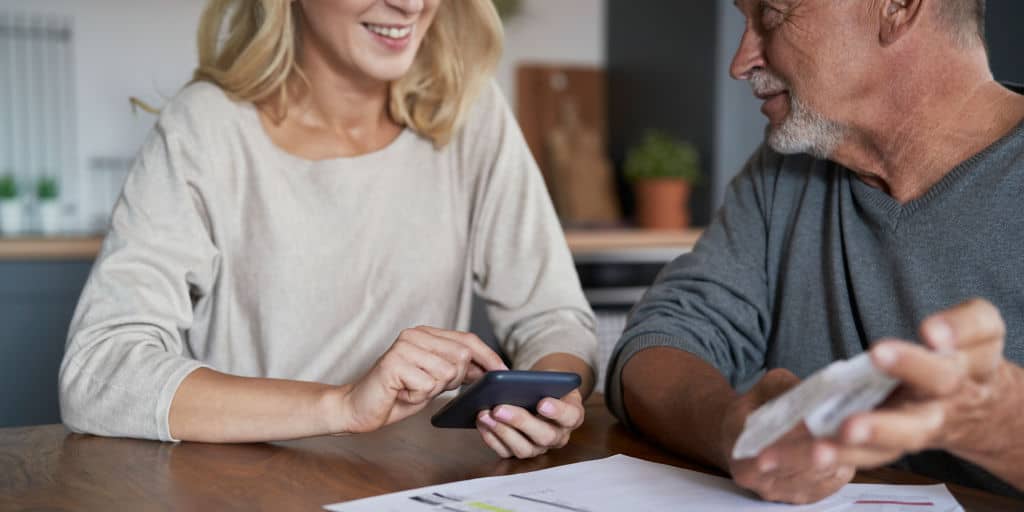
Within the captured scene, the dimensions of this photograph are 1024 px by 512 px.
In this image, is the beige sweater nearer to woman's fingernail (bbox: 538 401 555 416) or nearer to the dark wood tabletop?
the dark wood tabletop

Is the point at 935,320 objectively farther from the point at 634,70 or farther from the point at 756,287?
the point at 634,70

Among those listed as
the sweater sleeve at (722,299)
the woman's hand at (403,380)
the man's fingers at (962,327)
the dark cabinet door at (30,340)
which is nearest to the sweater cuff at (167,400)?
the woman's hand at (403,380)

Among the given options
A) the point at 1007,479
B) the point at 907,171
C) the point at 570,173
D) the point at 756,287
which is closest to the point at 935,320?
the point at 1007,479

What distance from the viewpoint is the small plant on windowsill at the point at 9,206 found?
349 cm

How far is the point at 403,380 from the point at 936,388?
0.57 m

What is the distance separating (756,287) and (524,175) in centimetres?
41

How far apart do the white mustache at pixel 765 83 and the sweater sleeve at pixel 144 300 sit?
75cm

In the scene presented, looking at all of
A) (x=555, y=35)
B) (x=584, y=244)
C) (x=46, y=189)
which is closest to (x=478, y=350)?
(x=584, y=244)

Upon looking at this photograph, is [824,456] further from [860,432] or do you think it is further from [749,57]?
[749,57]

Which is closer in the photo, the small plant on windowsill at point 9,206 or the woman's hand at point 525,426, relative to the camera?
the woman's hand at point 525,426

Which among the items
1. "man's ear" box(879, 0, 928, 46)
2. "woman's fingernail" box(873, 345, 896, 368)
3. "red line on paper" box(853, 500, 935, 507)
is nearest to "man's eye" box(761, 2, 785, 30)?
"man's ear" box(879, 0, 928, 46)

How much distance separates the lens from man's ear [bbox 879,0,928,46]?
123cm

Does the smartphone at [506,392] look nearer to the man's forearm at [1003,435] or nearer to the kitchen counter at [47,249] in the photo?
the man's forearm at [1003,435]

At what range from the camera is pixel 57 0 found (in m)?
3.68
